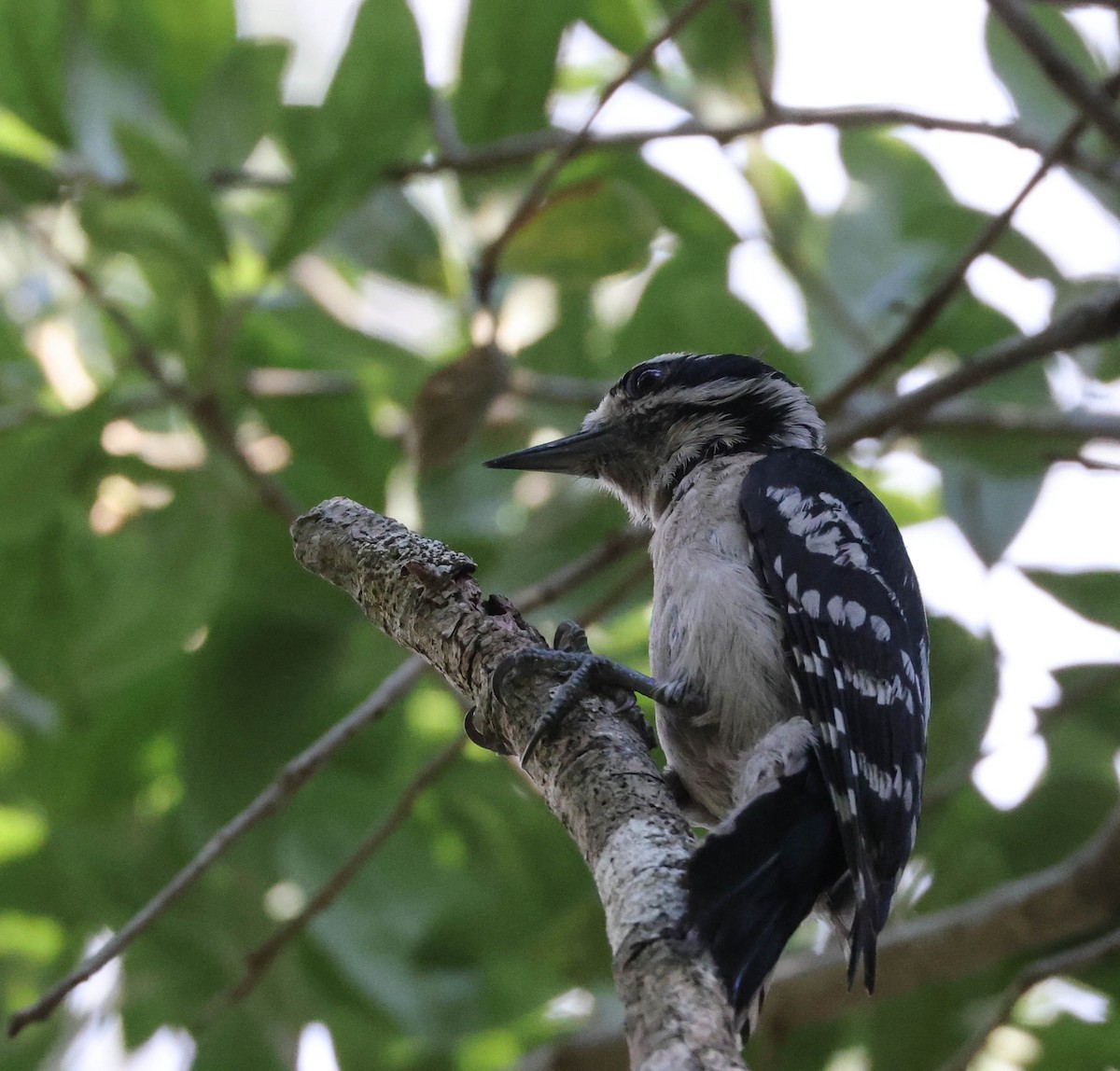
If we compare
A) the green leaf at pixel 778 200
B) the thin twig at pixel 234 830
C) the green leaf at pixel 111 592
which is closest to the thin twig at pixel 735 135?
the green leaf at pixel 778 200

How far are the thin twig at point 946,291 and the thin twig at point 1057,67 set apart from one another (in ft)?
0.62

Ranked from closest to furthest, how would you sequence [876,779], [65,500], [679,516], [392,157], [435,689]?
[876,779], [679,516], [392,157], [65,500], [435,689]

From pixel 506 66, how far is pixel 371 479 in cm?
111

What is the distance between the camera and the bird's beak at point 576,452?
306 cm

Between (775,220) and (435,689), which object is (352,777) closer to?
(435,689)

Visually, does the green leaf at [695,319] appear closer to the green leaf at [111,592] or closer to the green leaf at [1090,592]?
the green leaf at [1090,592]

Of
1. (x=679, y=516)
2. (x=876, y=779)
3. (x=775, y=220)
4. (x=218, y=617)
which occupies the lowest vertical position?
(x=876, y=779)

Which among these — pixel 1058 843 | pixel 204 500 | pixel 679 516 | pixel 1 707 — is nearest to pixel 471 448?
pixel 204 500

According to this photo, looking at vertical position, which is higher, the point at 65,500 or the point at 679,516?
the point at 65,500

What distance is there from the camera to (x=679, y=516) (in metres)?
2.84

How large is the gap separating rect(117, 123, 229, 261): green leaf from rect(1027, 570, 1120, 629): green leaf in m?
2.24

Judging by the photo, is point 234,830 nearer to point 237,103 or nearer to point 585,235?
Answer: point 585,235

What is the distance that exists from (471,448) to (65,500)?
1071mm

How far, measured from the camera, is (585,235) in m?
3.35
